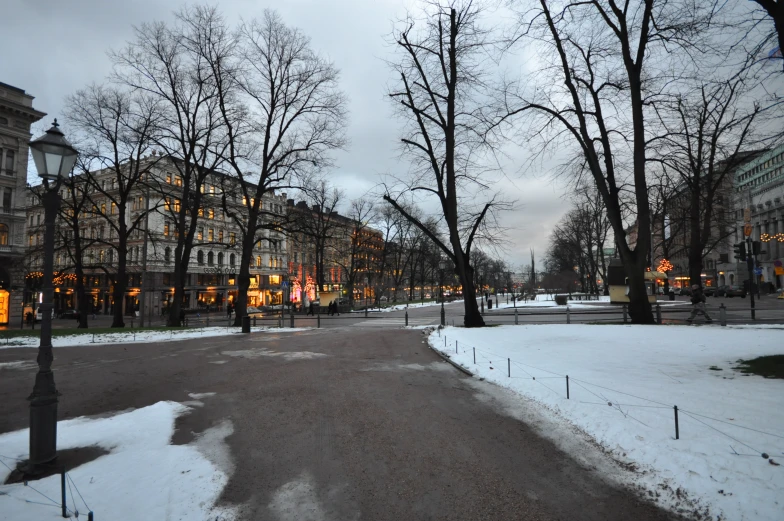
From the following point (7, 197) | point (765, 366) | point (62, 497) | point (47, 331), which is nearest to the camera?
point (62, 497)

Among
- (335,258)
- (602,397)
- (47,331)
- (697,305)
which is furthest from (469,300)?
(335,258)

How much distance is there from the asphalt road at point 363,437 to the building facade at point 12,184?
3701 cm

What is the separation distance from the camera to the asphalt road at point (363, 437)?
425 centimetres

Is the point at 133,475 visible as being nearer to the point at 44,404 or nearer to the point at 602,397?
the point at 44,404

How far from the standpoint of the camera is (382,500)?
14.2ft

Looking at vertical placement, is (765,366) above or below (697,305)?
below

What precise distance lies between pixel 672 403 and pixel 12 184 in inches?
2078

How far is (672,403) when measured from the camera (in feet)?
21.5

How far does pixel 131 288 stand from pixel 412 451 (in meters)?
61.9

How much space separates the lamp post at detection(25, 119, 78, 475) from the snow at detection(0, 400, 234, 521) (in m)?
0.39

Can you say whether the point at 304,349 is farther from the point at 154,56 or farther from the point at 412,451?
the point at 154,56

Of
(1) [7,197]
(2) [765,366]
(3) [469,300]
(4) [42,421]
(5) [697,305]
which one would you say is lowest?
(2) [765,366]

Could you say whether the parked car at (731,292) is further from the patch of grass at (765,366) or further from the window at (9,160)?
the window at (9,160)

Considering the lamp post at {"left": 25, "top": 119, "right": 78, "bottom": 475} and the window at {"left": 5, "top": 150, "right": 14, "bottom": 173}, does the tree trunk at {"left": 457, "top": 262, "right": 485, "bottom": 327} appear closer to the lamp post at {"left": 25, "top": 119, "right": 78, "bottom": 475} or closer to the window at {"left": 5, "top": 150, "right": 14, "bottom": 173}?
the lamp post at {"left": 25, "top": 119, "right": 78, "bottom": 475}
